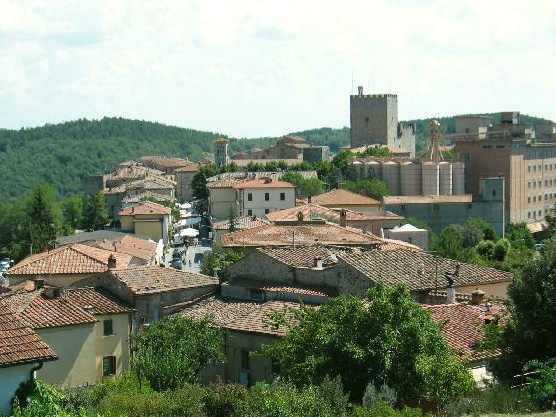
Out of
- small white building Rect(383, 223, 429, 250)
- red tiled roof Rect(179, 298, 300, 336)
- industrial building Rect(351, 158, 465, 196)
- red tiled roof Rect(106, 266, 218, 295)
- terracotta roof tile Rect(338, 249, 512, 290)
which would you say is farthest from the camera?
industrial building Rect(351, 158, 465, 196)

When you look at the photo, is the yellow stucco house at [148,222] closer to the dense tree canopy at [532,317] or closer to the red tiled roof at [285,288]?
the red tiled roof at [285,288]

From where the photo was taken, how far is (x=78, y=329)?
82.5 ft

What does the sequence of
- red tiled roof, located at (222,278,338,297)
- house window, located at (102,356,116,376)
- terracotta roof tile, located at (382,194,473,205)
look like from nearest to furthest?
house window, located at (102,356,116,376)
red tiled roof, located at (222,278,338,297)
terracotta roof tile, located at (382,194,473,205)

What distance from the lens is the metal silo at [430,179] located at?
88438 mm

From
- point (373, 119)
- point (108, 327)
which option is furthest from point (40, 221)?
point (373, 119)

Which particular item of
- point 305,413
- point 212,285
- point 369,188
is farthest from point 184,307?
point 369,188

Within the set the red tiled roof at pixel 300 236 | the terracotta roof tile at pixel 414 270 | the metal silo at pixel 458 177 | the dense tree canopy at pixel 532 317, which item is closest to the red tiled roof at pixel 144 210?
the red tiled roof at pixel 300 236

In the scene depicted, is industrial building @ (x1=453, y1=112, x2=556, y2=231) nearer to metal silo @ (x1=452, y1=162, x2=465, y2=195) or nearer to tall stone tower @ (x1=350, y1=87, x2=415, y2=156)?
metal silo @ (x1=452, y1=162, x2=465, y2=195)

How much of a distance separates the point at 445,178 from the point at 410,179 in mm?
3022

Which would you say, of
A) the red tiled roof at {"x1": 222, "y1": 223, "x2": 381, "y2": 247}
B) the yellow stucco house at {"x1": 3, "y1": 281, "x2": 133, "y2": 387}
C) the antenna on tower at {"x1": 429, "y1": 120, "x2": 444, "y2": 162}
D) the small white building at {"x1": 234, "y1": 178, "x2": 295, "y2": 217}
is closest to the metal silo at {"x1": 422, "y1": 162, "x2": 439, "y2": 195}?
the antenna on tower at {"x1": 429, "y1": 120, "x2": 444, "y2": 162}

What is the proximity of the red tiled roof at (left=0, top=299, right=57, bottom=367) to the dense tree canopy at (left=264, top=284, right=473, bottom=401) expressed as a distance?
6.52m

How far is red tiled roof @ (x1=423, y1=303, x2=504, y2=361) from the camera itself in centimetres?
2000

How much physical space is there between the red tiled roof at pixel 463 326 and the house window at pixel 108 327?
935 cm

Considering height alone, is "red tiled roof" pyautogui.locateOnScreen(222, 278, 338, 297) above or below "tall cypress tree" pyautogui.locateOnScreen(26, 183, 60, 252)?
above
